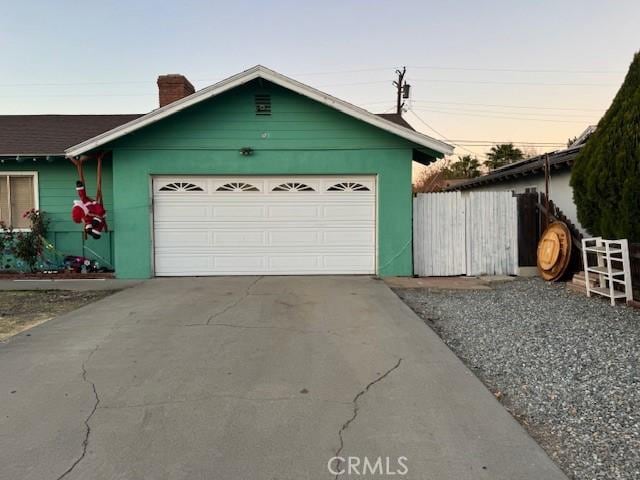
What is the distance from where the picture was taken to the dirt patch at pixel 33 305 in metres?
6.43

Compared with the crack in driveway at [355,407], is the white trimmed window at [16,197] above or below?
above

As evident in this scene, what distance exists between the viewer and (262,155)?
10266mm

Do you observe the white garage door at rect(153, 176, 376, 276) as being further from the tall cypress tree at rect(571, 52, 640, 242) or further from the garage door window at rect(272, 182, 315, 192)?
the tall cypress tree at rect(571, 52, 640, 242)

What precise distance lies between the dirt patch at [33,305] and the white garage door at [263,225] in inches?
82.2

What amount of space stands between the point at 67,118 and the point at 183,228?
7.06 metres

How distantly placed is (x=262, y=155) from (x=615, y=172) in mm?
6769

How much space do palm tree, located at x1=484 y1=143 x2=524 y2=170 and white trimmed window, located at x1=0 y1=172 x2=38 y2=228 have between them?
124 feet

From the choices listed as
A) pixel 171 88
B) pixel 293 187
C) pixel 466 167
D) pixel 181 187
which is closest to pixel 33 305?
pixel 181 187

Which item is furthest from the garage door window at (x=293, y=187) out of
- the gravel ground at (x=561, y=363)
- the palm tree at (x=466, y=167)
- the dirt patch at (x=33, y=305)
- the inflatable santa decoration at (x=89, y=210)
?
the palm tree at (x=466, y=167)

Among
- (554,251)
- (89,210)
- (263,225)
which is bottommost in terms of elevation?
(554,251)

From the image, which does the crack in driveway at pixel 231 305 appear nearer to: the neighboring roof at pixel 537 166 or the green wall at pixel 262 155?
the green wall at pixel 262 155

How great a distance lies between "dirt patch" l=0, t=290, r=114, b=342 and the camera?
643 centimetres

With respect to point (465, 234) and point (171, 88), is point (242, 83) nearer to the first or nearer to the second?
point (171, 88)

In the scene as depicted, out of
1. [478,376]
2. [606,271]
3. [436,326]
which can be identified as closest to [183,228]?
[436,326]
